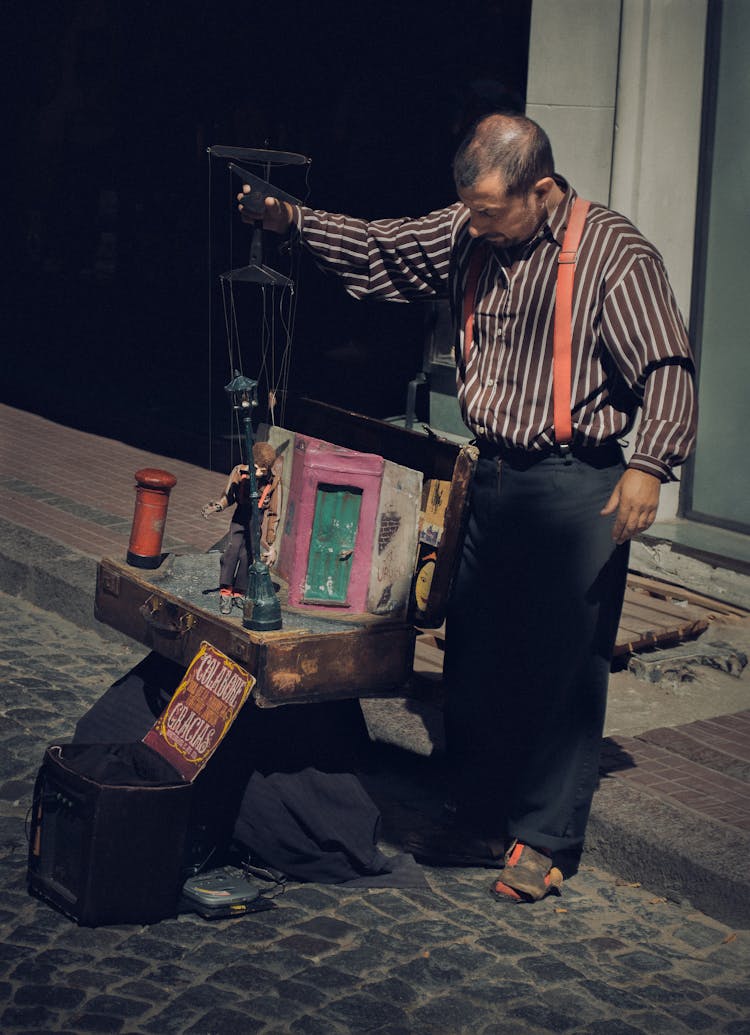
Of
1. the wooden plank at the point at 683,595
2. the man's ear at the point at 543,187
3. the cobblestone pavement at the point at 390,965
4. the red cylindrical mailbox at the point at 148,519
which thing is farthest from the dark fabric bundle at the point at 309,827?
the wooden plank at the point at 683,595

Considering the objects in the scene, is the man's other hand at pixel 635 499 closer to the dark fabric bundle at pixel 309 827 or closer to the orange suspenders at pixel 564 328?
the orange suspenders at pixel 564 328

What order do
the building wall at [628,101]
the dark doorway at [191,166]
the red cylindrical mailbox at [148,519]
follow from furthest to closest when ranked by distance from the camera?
1. the dark doorway at [191,166]
2. the building wall at [628,101]
3. the red cylindrical mailbox at [148,519]

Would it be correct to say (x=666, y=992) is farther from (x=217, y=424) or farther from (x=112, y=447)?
(x=217, y=424)

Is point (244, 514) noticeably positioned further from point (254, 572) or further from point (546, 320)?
point (546, 320)

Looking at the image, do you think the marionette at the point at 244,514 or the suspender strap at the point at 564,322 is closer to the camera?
the suspender strap at the point at 564,322

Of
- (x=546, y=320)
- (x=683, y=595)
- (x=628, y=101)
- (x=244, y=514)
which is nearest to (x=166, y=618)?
(x=244, y=514)

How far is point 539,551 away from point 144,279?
969cm

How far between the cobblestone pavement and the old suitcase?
0.58 meters

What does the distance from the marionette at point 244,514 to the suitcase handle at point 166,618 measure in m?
0.16

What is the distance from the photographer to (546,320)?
389cm

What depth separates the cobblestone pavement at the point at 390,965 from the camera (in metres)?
3.38

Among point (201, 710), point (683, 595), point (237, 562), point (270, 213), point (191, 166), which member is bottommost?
point (683, 595)

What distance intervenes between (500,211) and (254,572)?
1.11m

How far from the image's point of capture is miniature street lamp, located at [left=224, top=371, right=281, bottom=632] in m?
3.88
